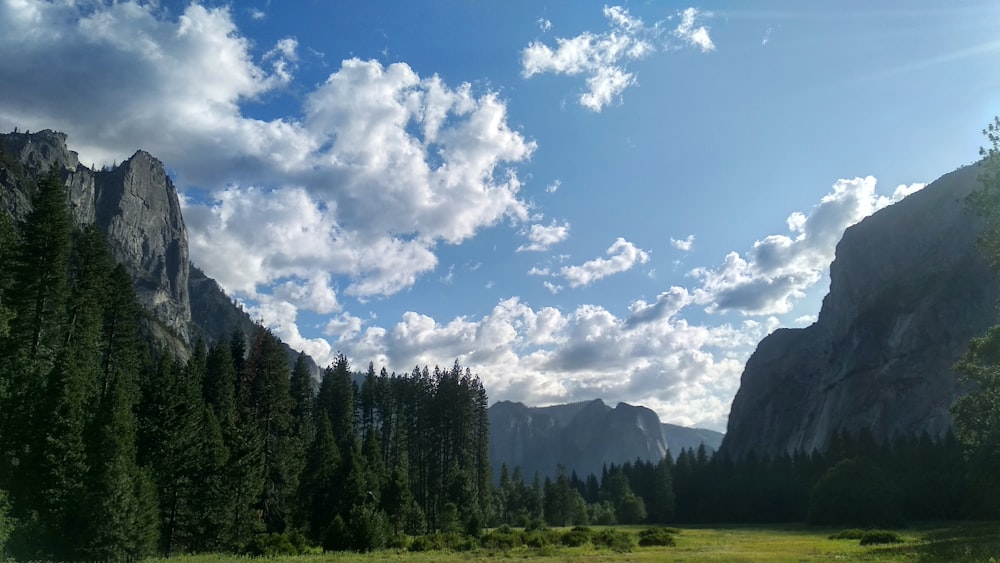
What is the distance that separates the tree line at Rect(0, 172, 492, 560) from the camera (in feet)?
108

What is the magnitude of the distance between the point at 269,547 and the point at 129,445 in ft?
37.8

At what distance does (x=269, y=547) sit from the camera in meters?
42.6

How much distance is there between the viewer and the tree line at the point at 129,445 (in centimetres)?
3281

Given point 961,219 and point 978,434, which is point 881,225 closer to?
point 961,219

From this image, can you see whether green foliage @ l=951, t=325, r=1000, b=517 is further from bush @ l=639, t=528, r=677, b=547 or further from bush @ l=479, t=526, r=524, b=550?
bush @ l=479, t=526, r=524, b=550

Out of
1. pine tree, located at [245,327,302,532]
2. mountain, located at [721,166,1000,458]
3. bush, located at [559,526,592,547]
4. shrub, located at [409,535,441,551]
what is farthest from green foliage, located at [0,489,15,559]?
mountain, located at [721,166,1000,458]

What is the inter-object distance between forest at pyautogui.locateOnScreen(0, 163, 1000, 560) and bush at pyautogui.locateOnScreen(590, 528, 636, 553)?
12511mm

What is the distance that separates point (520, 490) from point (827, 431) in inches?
4156

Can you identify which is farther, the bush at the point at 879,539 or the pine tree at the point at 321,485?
the pine tree at the point at 321,485

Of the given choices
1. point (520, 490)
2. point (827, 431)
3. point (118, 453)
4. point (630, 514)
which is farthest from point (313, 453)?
point (827, 431)

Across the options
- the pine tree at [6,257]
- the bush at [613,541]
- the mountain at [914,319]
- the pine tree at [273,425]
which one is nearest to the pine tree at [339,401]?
the pine tree at [273,425]

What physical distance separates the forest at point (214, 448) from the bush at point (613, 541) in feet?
41.0

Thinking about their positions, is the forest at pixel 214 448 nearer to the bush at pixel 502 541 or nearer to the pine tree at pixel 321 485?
the pine tree at pixel 321 485

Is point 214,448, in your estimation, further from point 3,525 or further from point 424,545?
point 3,525
